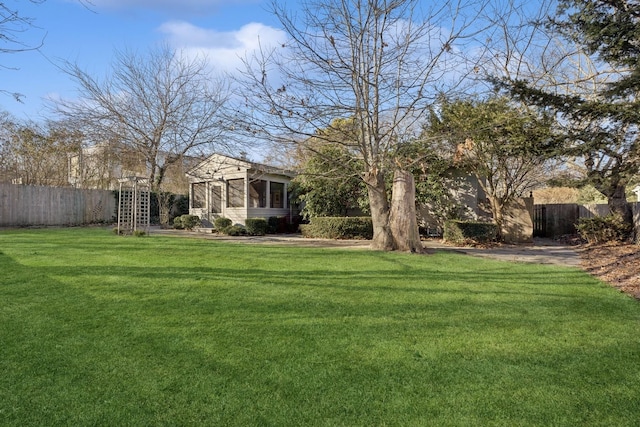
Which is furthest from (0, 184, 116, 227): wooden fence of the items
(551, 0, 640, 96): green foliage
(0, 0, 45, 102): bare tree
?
(551, 0, 640, 96): green foliage

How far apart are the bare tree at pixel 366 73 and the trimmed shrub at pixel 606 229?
612 centimetres

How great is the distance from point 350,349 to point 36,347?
93.0 inches

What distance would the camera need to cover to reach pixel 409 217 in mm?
8719

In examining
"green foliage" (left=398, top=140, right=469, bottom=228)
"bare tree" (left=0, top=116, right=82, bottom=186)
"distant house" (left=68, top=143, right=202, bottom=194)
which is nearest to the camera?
"green foliage" (left=398, top=140, right=469, bottom=228)

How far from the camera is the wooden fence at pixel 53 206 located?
46.3 feet

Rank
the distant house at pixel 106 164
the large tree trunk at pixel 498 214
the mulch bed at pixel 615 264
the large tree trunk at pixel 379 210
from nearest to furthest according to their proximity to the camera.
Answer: the mulch bed at pixel 615 264 → the large tree trunk at pixel 379 210 → the large tree trunk at pixel 498 214 → the distant house at pixel 106 164

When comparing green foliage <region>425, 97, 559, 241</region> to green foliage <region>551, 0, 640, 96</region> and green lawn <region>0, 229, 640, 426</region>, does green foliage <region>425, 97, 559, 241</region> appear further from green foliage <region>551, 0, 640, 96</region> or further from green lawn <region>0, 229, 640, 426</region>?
green lawn <region>0, 229, 640, 426</region>

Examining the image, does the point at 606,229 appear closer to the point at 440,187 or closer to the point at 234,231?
the point at 440,187

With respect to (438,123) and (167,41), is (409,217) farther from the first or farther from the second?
(167,41)

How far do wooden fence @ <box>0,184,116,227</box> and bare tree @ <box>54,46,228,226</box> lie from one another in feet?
8.99

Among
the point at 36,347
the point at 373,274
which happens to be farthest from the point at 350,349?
the point at 373,274

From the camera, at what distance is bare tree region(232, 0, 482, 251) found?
8.25 metres

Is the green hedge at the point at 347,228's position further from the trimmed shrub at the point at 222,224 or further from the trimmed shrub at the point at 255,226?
the trimmed shrub at the point at 222,224

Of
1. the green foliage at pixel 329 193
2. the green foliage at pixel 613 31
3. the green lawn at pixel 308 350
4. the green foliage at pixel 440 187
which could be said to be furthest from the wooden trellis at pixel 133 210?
the green foliage at pixel 613 31
